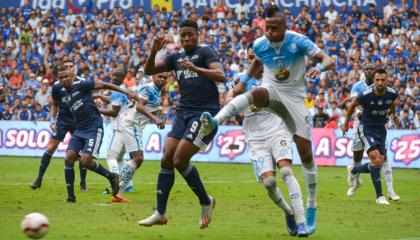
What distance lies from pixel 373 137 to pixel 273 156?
17.4 feet

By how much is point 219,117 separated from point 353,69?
2176cm

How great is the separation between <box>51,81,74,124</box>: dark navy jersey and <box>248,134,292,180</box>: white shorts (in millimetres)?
6162

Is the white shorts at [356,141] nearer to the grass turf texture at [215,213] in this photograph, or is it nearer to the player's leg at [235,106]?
the grass turf texture at [215,213]

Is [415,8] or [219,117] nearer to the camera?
[219,117]

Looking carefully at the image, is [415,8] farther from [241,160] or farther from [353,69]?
[241,160]

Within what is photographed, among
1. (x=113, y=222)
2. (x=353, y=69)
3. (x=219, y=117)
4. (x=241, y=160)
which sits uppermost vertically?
(x=219, y=117)

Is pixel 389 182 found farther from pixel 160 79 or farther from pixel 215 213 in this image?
pixel 160 79

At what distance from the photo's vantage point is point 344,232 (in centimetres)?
1245

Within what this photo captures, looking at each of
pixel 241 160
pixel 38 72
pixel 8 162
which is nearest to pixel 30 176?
pixel 8 162

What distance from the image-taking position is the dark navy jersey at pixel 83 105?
1702 cm

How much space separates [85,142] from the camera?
1709 cm

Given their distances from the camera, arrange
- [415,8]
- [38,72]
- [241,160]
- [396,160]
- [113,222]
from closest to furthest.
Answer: [113,222]
[396,160]
[241,160]
[415,8]
[38,72]

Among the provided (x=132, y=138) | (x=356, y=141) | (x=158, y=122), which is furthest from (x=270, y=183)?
(x=132, y=138)

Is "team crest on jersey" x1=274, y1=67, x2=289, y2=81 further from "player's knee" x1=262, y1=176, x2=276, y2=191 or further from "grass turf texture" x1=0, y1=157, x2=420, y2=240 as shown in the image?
"grass turf texture" x1=0, y1=157, x2=420, y2=240
